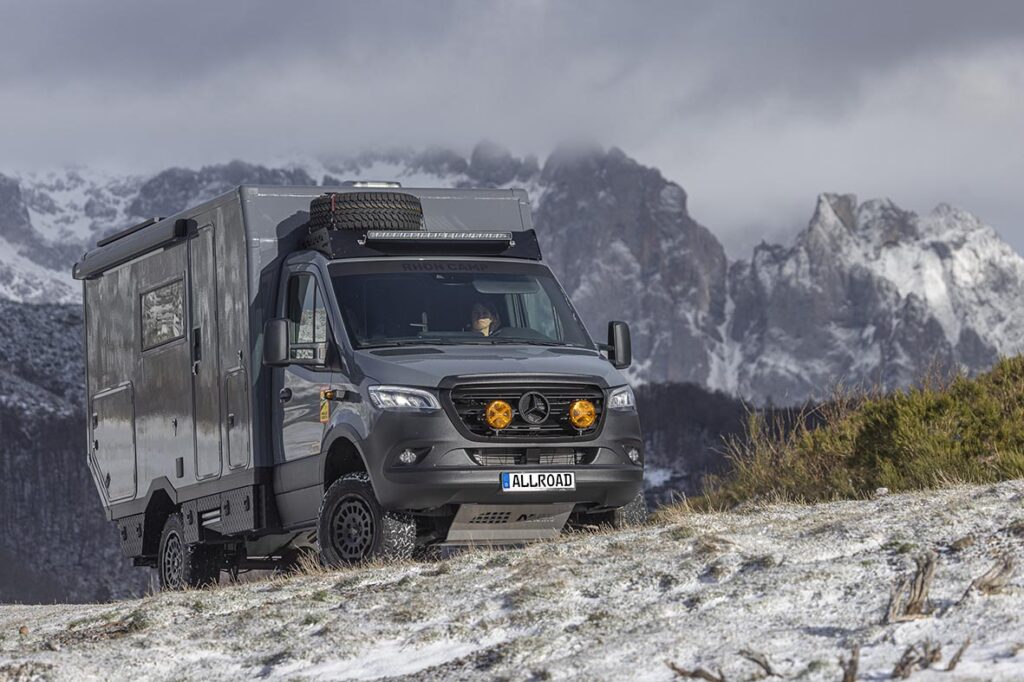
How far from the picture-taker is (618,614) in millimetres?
8258

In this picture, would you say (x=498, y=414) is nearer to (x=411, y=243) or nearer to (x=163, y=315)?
(x=411, y=243)

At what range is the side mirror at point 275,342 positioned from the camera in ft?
40.1

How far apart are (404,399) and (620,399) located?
1574mm

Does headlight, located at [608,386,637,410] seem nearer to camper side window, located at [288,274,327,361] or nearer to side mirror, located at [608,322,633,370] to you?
side mirror, located at [608,322,633,370]

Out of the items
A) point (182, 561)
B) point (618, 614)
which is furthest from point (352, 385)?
point (618, 614)

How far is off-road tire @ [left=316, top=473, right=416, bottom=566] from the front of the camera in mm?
11742

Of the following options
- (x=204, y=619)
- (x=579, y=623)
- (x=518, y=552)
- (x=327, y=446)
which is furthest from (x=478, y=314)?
(x=579, y=623)

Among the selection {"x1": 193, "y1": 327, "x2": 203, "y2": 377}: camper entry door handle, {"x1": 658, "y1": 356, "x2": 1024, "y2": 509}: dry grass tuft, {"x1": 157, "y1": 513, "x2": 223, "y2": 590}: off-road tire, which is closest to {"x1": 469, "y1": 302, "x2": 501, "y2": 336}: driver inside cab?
{"x1": 658, "y1": 356, "x2": 1024, "y2": 509}: dry grass tuft

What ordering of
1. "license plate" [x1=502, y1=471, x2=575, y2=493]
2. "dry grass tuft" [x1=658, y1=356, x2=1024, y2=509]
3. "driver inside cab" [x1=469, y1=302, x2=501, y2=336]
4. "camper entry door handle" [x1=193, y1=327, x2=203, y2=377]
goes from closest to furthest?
"license plate" [x1=502, y1=471, x2=575, y2=493]
"driver inside cab" [x1=469, y1=302, x2=501, y2=336]
"dry grass tuft" [x1=658, y1=356, x2=1024, y2=509]
"camper entry door handle" [x1=193, y1=327, x2=203, y2=377]

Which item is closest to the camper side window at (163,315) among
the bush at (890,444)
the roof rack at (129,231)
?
the roof rack at (129,231)

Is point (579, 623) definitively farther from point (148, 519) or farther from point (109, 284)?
point (109, 284)

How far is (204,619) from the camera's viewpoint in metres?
9.87

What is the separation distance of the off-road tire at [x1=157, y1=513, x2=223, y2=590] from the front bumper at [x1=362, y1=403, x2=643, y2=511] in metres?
3.51

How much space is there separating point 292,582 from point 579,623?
323 cm
